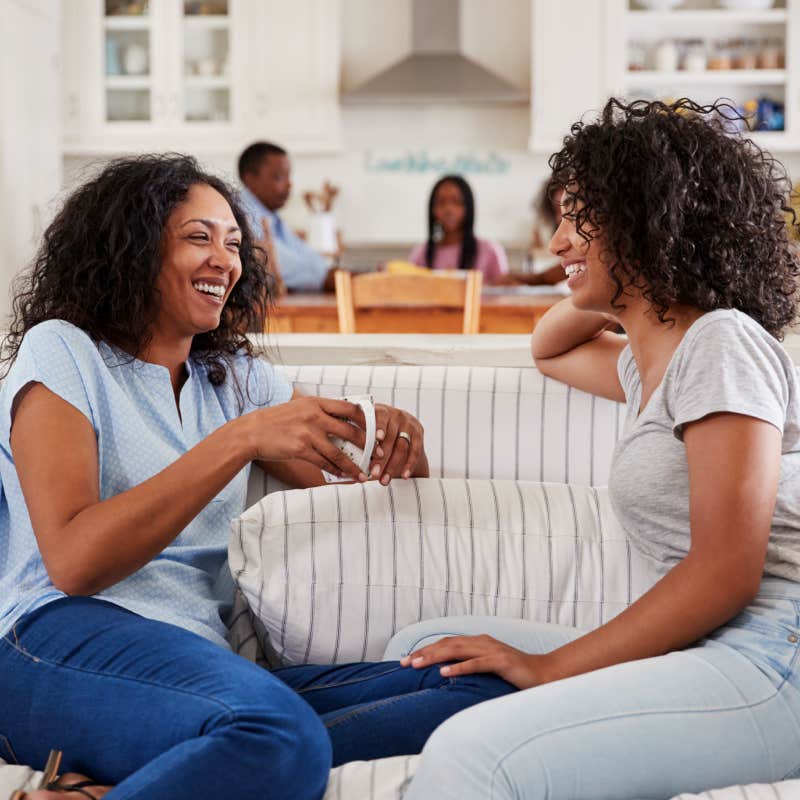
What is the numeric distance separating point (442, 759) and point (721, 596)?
33 centimetres

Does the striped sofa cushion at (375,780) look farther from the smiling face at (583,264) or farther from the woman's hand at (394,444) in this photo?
the smiling face at (583,264)

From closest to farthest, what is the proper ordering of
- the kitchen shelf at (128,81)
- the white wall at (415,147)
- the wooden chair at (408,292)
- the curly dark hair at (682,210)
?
the curly dark hair at (682,210)
the wooden chair at (408,292)
the kitchen shelf at (128,81)
the white wall at (415,147)

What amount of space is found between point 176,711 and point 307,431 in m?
0.33

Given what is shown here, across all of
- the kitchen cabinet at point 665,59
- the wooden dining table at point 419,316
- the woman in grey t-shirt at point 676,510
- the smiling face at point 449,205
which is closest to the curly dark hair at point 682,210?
the woman in grey t-shirt at point 676,510

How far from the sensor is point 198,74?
18.8 ft

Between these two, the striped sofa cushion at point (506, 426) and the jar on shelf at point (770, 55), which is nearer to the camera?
the striped sofa cushion at point (506, 426)

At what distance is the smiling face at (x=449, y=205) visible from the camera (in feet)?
16.3

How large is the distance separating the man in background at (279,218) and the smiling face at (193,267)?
8.86ft

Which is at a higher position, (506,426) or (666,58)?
(666,58)

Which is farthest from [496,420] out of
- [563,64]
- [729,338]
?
[563,64]

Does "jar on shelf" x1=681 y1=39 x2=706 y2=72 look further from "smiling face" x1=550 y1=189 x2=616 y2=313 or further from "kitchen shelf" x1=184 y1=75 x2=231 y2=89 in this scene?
"smiling face" x1=550 y1=189 x2=616 y2=313

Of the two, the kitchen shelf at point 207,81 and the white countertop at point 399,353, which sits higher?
the kitchen shelf at point 207,81

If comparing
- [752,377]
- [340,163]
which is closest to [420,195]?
[340,163]

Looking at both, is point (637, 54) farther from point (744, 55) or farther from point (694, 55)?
point (744, 55)
